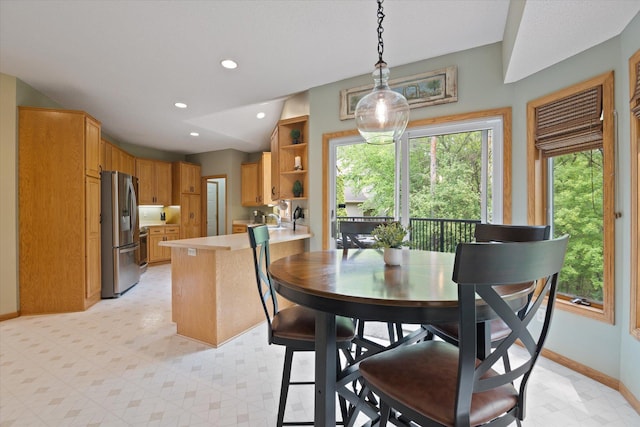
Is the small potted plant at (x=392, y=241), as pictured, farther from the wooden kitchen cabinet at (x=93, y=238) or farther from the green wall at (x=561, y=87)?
the wooden kitchen cabinet at (x=93, y=238)

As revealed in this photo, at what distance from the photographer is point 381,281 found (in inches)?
48.1

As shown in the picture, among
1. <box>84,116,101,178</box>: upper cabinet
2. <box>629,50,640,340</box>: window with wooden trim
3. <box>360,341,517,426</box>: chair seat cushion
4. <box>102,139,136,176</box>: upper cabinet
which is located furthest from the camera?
<box>102,139,136,176</box>: upper cabinet

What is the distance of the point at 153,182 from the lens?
6.31m

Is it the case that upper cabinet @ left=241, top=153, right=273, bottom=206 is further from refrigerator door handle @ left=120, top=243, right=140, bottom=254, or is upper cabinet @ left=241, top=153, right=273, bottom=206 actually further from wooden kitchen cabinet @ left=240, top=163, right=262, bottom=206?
refrigerator door handle @ left=120, top=243, right=140, bottom=254

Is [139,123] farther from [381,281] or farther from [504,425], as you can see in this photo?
[504,425]

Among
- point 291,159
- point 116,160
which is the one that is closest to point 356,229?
point 291,159

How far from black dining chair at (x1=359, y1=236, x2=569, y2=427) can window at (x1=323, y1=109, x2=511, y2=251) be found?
1855 millimetres

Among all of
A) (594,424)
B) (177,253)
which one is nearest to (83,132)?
(177,253)

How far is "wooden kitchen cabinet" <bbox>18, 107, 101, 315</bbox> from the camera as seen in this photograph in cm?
327

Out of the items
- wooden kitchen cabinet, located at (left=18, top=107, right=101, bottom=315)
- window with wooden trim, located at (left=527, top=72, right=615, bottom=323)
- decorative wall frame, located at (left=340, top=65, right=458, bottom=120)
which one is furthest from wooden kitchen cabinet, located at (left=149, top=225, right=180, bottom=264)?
window with wooden trim, located at (left=527, top=72, right=615, bottom=323)

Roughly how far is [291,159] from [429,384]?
3.34 meters

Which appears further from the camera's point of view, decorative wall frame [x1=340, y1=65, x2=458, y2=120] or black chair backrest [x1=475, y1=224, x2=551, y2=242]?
decorative wall frame [x1=340, y1=65, x2=458, y2=120]

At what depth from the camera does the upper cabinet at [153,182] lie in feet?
19.9

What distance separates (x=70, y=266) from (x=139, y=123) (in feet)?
8.16
